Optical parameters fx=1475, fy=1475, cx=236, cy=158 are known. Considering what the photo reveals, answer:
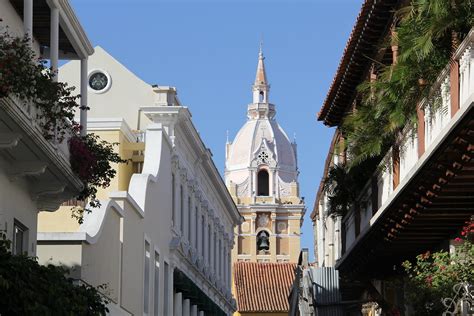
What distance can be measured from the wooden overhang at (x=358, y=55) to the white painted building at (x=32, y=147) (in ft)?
18.8

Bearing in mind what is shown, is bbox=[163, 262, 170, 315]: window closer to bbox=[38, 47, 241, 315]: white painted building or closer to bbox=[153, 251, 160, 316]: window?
bbox=[38, 47, 241, 315]: white painted building

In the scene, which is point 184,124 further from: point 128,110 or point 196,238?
point 196,238

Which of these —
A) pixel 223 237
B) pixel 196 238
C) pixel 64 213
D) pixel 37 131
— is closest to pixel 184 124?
pixel 196 238

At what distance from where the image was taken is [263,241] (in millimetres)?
123375

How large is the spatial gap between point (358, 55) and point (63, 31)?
868 cm

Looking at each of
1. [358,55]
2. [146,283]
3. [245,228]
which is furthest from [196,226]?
[245,228]

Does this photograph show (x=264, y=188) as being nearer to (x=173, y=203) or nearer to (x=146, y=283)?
(x=173, y=203)

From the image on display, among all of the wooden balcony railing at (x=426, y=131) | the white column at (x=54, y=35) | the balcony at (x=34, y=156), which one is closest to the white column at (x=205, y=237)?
the wooden balcony railing at (x=426, y=131)

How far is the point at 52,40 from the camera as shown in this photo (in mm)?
22422

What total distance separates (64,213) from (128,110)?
11372 mm

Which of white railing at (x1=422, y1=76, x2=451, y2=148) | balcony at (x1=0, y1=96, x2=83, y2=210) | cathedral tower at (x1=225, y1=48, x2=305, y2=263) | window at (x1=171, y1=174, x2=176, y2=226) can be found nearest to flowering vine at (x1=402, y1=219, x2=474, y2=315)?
white railing at (x1=422, y1=76, x2=451, y2=148)

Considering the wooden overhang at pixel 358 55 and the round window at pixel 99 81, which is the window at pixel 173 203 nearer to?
the round window at pixel 99 81

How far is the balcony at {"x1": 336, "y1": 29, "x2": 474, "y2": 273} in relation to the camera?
704 inches

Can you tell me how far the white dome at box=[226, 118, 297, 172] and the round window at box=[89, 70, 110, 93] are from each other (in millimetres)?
83023
